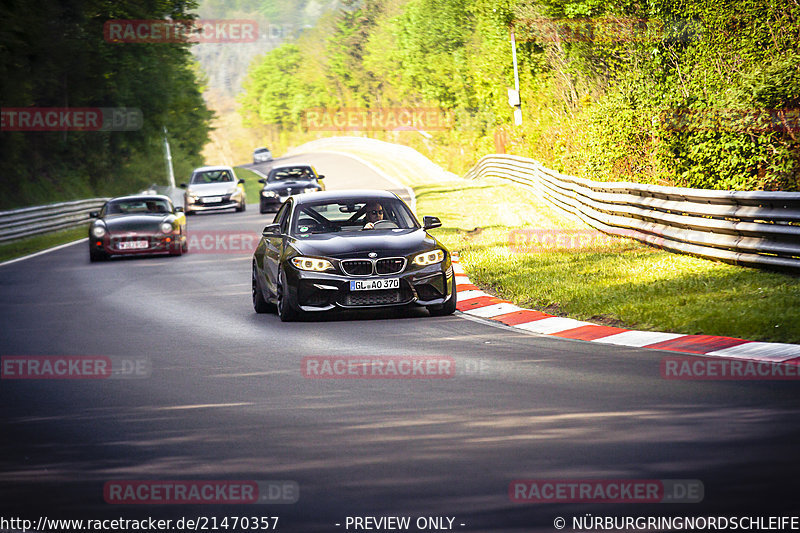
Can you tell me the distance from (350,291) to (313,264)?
0.52 metres

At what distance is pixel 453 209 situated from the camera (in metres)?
31.1

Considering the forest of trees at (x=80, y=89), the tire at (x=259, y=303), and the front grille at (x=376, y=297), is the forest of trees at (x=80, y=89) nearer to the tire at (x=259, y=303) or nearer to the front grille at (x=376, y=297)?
the tire at (x=259, y=303)

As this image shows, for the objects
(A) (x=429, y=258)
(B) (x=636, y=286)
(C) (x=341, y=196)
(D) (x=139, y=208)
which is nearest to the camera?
(A) (x=429, y=258)

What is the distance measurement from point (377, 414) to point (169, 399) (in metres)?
1.85

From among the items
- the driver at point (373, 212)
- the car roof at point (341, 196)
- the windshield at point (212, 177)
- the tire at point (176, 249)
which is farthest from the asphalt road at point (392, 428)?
the windshield at point (212, 177)

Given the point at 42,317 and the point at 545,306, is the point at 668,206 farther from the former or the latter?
the point at 42,317

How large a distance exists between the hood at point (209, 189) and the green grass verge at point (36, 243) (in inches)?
170

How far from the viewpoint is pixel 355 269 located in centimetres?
1263

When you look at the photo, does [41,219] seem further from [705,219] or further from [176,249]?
[705,219]

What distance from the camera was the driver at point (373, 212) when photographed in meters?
14.1

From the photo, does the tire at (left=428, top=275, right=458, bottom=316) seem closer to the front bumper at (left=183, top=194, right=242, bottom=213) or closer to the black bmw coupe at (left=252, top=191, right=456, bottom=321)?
the black bmw coupe at (left=252, top=191, right=456, bottom=321)

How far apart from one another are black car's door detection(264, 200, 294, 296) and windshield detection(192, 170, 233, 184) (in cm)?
2597

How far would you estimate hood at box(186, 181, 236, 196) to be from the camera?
128 ft

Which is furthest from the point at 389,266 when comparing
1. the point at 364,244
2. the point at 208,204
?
the point at 208,204
